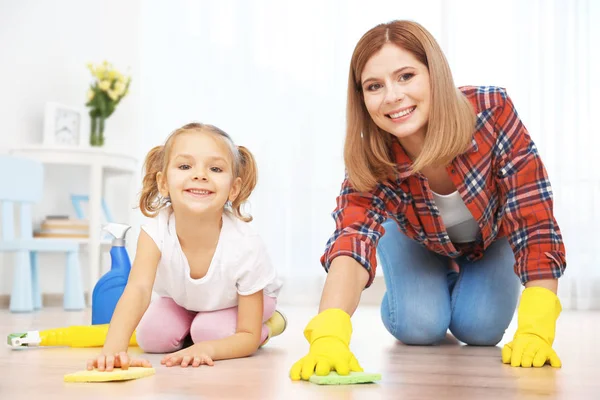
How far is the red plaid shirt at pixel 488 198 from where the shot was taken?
1.40 metres

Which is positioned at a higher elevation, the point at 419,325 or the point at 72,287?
the point at 419,325

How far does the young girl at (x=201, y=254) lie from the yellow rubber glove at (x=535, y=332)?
1.57 feet

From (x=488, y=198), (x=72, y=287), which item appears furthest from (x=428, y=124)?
(x=72, y=287)

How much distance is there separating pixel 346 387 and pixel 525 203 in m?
0.59

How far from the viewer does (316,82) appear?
356 centimetres

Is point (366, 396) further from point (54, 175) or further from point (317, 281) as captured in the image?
point (54, 175)

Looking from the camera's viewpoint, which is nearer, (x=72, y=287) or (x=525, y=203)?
(x=525, y=203)

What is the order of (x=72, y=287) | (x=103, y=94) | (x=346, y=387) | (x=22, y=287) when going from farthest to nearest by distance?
(x=103, y=94), (x=72, y=287), (x=22, y=287), (x=346, y=387)

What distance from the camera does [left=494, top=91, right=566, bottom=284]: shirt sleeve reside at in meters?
1.41

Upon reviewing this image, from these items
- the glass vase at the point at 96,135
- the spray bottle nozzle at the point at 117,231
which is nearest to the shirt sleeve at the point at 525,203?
the spray bottle nozzle at the point at 117,231

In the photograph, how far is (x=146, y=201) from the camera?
153 cm

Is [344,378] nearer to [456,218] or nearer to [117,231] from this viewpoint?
[456,218]

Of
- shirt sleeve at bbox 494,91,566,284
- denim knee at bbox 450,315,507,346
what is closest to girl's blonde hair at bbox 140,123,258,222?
shirt sleeve at bbox 494,91,566,284

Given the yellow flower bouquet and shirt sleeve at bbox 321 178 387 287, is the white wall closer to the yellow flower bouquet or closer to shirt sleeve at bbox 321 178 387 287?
the yellow flower bouquet
